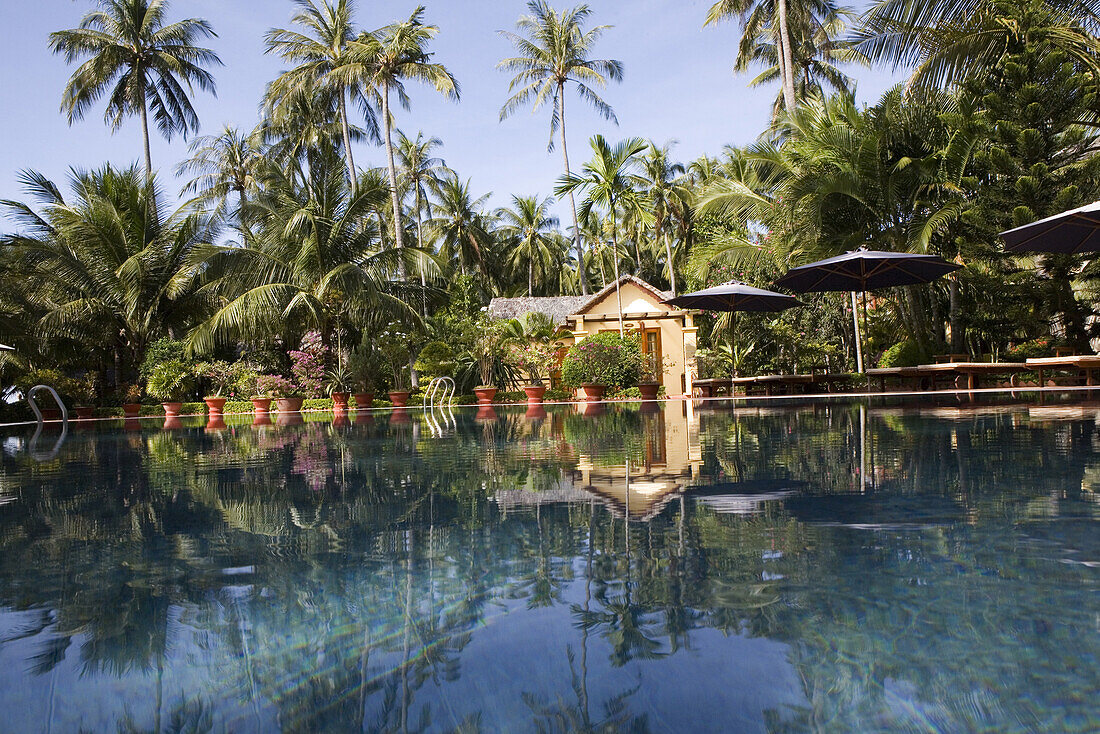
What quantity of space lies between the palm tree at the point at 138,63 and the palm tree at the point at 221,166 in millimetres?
6479

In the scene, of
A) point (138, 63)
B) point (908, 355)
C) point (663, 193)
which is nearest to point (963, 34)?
point (908, 355)

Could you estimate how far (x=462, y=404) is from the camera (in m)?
19.4

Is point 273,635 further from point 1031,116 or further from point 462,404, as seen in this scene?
point 462,404

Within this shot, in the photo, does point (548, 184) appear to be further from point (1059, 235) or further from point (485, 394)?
point (1059, 235)

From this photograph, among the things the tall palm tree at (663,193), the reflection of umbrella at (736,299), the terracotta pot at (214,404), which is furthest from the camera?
the tall palm tree at (663,193)

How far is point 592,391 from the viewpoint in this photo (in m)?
18.0

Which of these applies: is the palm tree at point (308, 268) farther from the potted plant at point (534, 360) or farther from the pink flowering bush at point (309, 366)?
the potted plant at point (534, 360)

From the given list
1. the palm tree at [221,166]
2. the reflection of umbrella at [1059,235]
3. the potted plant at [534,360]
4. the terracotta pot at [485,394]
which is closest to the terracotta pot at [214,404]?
the terracotta pot at [485,394]

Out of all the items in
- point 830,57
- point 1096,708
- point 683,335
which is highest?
point 830,57

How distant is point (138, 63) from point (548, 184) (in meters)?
14.9

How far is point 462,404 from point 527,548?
16.7 meters

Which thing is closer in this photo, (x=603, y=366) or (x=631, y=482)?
(x=631, y=482)

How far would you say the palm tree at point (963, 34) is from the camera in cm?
1312

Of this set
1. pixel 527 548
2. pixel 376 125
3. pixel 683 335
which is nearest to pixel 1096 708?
pixel 527 548
